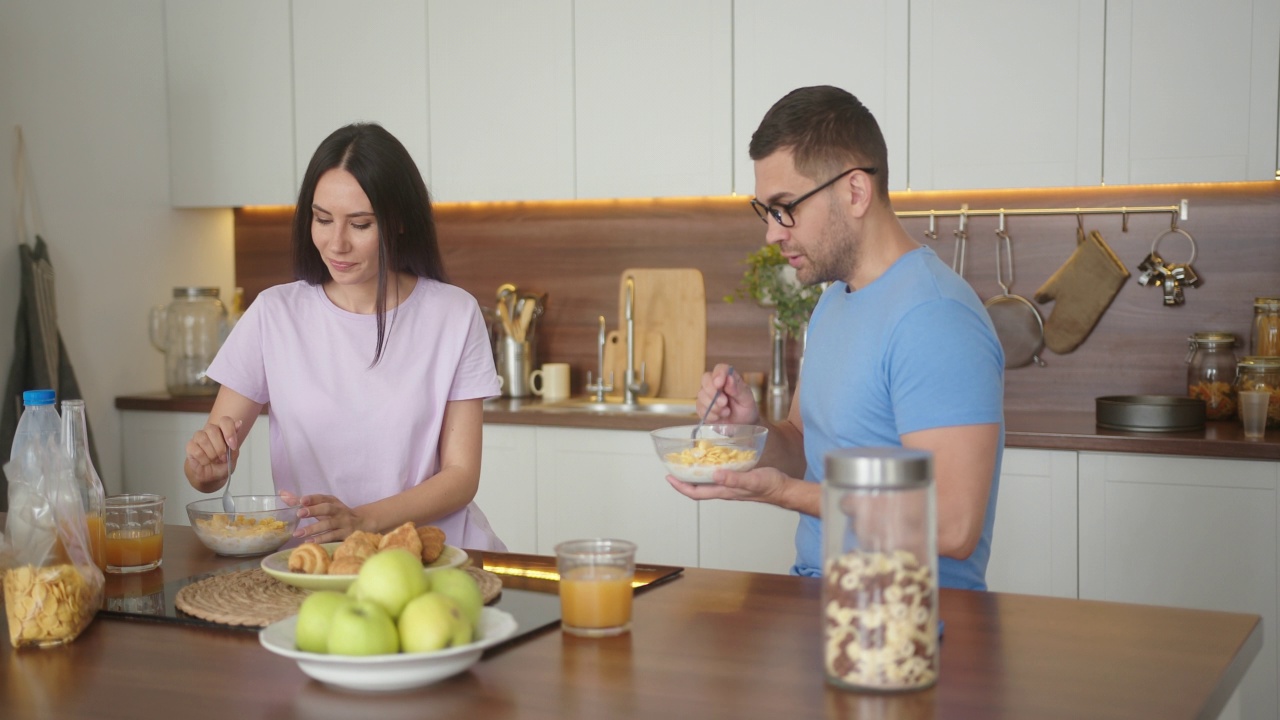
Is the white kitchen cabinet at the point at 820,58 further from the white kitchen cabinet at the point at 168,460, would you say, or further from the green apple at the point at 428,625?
the green apple at the point at 428,625

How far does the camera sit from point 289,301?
7.47 ft

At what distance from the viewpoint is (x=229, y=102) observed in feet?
13.3

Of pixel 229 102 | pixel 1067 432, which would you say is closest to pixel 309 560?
pixel 1067 432

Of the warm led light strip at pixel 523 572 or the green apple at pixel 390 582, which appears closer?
the green apple at pixel 390 582

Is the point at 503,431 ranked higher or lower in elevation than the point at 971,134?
lower

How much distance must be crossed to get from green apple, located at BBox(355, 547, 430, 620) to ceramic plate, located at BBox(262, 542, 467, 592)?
16 centimetres

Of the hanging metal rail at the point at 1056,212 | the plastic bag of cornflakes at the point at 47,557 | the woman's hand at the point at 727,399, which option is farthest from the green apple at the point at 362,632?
the hanging metal rail at the point at 1056,212

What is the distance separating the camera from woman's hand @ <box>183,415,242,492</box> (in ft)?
6.38

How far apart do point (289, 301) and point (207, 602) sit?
0.84 m

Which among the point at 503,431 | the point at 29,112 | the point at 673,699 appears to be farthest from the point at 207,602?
the point at 29,112

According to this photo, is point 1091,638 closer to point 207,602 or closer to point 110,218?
point 207,602

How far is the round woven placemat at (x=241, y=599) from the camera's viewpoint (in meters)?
1.48

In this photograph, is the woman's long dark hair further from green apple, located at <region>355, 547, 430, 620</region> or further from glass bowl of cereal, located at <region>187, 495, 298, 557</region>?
green apple, located at <region>355, 547, 430, 620</region>

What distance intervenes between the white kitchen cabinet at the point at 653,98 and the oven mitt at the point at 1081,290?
952 millimetres
